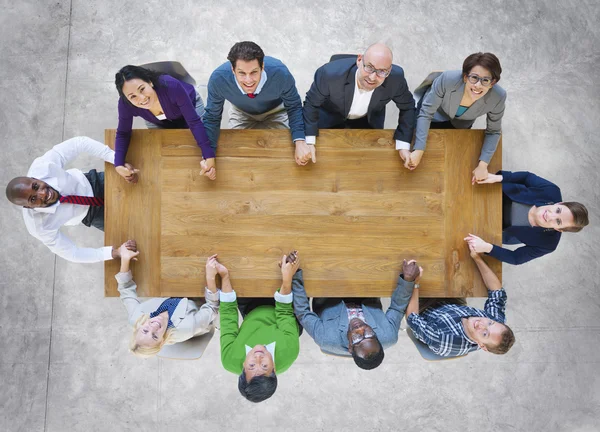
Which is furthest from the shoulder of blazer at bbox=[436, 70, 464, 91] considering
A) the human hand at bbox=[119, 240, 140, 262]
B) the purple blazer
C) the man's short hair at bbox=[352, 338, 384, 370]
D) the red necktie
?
the red necktie

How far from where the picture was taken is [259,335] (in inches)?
87.2

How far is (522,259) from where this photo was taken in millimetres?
2219

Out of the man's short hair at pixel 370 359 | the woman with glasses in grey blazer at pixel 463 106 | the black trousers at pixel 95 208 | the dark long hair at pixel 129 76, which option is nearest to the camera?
the dark long hair at pixel 129 76

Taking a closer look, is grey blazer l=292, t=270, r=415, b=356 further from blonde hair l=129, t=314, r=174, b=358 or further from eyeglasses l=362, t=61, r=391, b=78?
eyeglasses l=362, t=61, r=391, b=78

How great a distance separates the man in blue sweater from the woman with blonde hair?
0.74 m

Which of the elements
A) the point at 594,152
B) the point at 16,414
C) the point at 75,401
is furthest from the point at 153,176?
the point at 594,152

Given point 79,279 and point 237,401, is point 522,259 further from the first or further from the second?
point 79,279

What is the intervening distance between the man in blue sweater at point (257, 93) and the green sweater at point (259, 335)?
862 mm

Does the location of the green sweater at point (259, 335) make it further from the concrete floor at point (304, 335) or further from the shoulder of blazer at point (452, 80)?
the shoulder of blazer at point (452, 80)

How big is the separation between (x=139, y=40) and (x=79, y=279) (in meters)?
1.84

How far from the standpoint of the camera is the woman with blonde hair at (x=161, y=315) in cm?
211

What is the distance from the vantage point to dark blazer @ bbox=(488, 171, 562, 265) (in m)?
2.16

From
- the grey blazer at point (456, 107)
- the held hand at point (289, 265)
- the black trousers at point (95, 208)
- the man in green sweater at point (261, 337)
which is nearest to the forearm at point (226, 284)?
the man in green sweater at point (261, 337)

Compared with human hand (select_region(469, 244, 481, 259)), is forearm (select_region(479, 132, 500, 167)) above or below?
above
